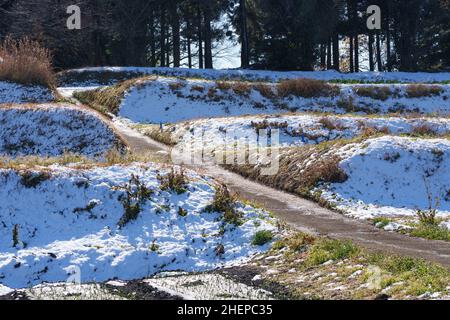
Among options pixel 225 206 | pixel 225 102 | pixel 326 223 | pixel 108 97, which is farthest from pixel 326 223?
pixel 108 97

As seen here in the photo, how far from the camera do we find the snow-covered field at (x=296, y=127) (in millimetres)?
21328

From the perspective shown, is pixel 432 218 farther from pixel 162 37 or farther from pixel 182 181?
pixel 162 37

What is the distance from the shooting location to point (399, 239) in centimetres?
1109

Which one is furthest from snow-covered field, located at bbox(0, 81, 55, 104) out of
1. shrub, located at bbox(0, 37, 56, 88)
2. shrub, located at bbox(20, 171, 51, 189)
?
shrub, located at bbox(20, 171, 51, 189)

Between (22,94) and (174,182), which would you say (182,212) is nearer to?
(174,182)

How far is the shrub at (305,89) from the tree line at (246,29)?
648 inches

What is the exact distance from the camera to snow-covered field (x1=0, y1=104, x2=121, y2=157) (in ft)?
62.2

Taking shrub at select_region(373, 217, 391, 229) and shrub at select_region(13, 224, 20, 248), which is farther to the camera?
shrub at select_region(373, 217, 391, 229)

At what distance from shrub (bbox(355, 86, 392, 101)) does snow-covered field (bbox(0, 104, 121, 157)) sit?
1642 cm

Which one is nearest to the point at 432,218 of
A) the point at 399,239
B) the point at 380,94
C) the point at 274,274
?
the point at 399,239

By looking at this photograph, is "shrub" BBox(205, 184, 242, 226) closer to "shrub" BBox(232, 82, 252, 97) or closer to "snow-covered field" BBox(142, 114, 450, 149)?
"snow-covered field" BBox(142, 114, 450, 149)

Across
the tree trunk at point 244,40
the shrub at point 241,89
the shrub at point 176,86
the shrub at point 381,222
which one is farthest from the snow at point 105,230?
the tree trunk at point 244,40

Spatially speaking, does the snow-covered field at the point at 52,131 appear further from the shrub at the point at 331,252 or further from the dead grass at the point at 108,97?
the shrub at the point at 331,252

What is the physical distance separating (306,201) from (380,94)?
18991mm
